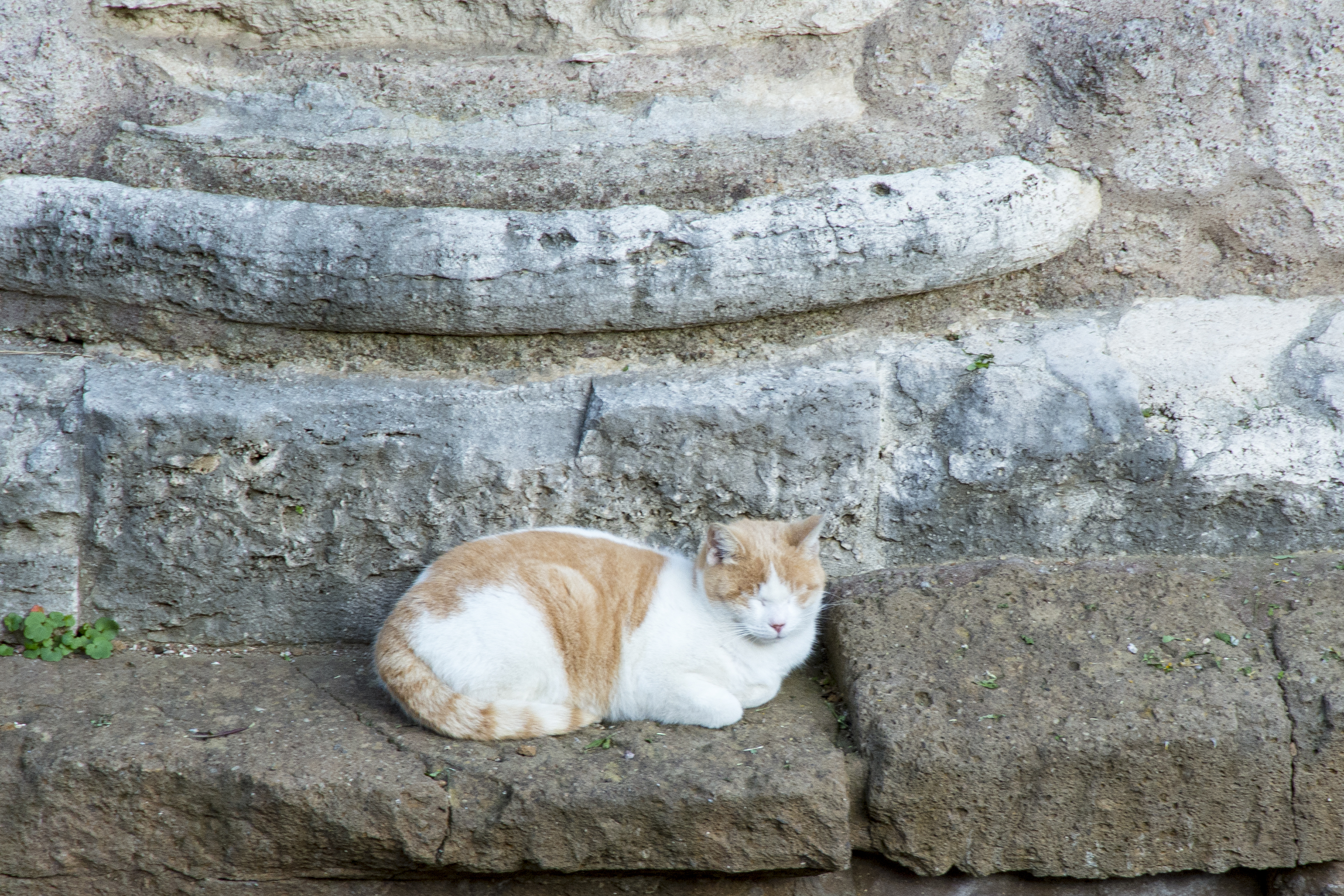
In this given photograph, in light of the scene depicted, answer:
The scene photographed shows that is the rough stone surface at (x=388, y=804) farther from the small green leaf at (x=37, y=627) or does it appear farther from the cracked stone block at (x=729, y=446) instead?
the cracked stone block at (x=729, y=446)

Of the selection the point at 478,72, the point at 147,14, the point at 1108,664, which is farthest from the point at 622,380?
the point at 147,14

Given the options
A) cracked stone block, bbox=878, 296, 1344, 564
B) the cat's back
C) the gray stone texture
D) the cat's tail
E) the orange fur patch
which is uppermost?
the gray stone texture

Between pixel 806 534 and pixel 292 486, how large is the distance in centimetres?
132

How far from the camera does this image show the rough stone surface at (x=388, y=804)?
2240mm

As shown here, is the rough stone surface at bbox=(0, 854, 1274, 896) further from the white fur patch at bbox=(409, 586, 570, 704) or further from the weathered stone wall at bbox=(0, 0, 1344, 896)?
the white fur patch at bbox=(409, 586, 570, 704)

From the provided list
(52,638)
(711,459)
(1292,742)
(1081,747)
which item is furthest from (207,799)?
(1292,742)

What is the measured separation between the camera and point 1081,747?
2.30 m

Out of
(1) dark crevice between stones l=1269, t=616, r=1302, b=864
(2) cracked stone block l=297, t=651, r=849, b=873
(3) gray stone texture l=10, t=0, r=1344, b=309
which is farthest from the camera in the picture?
(3) gray stone texture l=10, t=0, r=1344, b=309

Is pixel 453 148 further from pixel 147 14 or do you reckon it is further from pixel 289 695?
pixel 289 695

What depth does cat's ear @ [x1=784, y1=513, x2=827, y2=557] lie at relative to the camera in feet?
8.42

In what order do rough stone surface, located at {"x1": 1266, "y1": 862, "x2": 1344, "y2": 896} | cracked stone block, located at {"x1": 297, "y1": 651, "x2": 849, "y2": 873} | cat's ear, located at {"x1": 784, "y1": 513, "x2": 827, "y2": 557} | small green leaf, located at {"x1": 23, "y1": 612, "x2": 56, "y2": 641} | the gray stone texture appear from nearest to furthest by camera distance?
cracked stone block, located at {"x1": 297, "y1": 651, "x2": 849, "y2": 873} < rough stone surface, located at {"x1": 1266, "y1": 862, "x2": 1344, "y2": 896} < cat's ear, located at {"x1": 784, "y1": 513, "x2": 827, "y2": 557} < small green leaf, located at {"x1": 23, "y1": 612, "x2": 56, "y2": 641} < the gray stone texture

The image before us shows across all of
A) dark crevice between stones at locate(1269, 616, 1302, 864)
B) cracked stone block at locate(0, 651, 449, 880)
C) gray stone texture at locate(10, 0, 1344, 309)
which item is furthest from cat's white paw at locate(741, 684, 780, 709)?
gray stone texture at locate(10, 0, 1344, 309)

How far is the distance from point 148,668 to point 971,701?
2.05 meters

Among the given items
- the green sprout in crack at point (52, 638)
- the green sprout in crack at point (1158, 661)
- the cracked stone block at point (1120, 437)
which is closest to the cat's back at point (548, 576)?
the cracked stone block at point (1120, 437)
